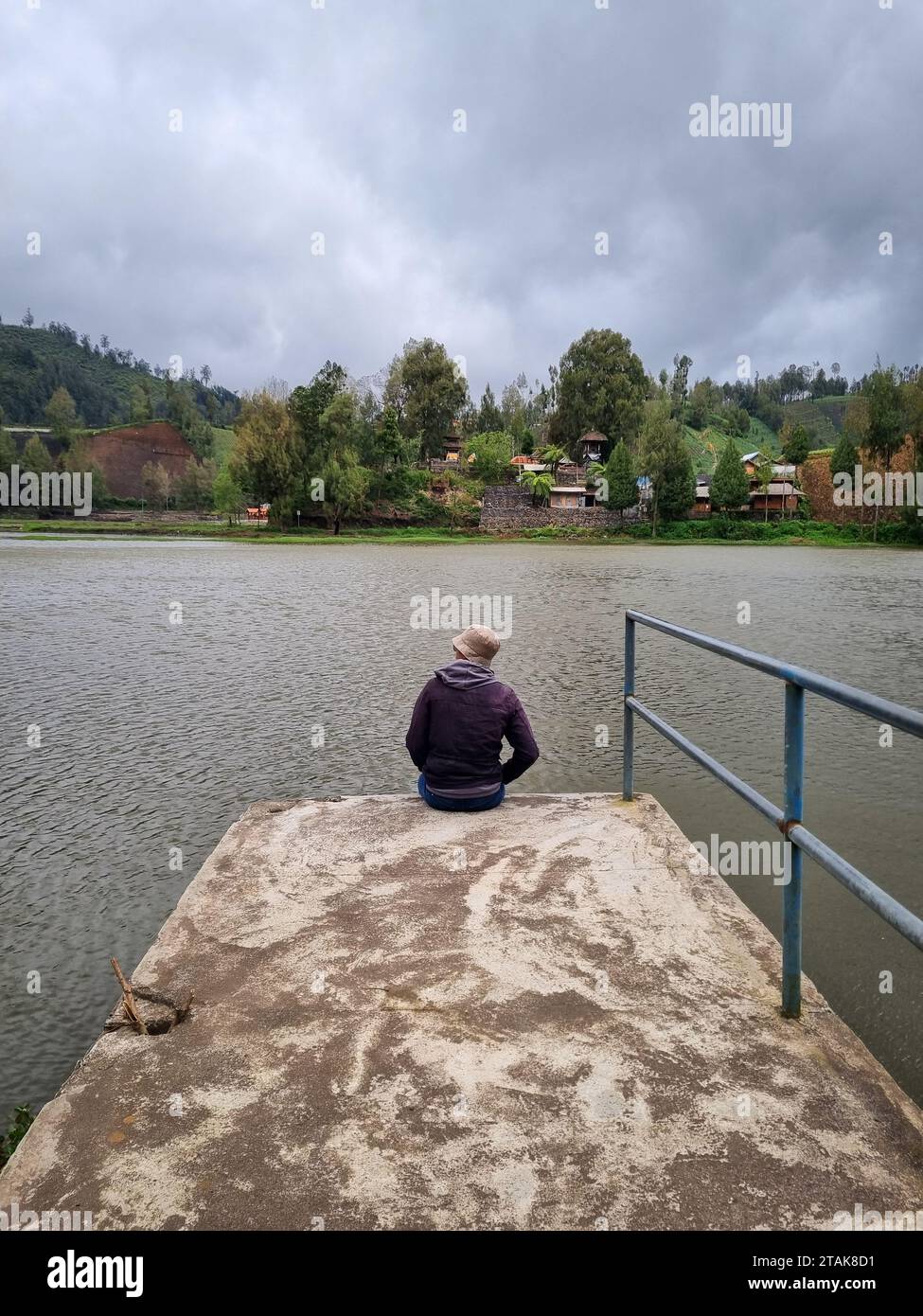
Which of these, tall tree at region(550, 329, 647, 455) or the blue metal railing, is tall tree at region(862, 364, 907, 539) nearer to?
tall tree at region(550, 329, 647, 455)

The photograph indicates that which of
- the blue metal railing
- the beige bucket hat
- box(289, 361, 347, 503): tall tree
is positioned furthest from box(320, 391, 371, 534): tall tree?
the blue metal railing

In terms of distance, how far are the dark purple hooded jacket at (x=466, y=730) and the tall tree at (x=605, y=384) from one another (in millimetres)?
88797

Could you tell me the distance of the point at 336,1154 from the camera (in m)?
2.08

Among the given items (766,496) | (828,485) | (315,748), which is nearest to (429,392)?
(766,496)

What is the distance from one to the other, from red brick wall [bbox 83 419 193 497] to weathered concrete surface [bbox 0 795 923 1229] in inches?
Answer: 5058

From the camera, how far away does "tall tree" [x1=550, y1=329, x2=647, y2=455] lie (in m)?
89.7

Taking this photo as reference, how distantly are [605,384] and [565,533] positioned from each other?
78.9 feet

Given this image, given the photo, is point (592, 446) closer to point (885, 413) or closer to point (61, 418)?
point (885, 413)

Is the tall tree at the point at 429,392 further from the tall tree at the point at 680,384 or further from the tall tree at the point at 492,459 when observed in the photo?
the tall tree at the point at 680,384

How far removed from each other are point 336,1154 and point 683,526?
77.6 metres

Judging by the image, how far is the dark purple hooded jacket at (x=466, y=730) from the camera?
14.3 ft
